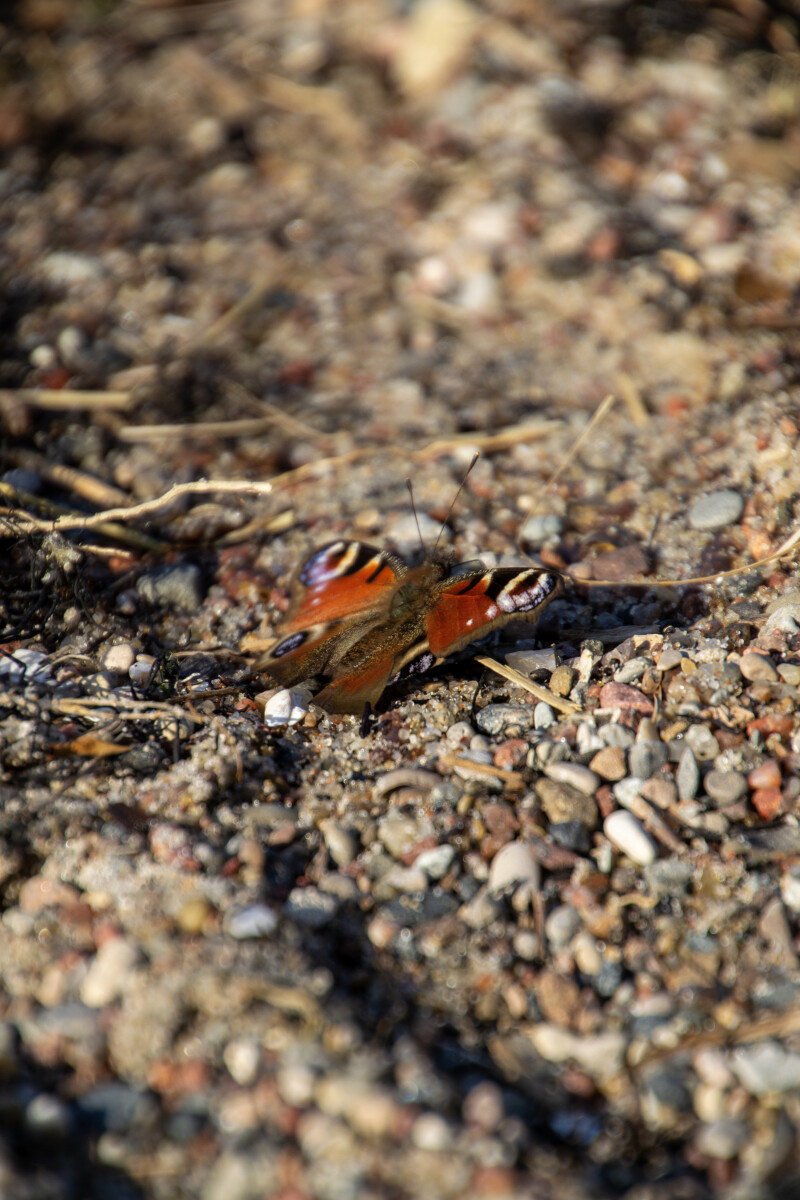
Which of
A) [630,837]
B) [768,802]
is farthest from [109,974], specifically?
[768,802]

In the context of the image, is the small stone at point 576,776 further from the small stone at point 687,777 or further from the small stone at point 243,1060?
the small stone at point 243,1060

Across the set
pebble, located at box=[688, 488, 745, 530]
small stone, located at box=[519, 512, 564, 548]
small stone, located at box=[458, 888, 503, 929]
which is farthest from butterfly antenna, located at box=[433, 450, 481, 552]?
small stone, located at box=[458, 888, 503, 929]

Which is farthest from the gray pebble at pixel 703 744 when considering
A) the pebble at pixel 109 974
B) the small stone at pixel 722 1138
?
the pebble at pixel 109 974

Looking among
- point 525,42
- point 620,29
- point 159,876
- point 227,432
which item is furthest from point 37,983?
point 620,29

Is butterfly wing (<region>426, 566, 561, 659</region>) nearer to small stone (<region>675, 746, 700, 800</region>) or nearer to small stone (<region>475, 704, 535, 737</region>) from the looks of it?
small stone (<region>475, 704, 535, 737</region>)

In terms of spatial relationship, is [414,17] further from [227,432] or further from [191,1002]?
[191,1002]

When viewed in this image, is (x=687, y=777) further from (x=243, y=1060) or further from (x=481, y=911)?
(x=243, y=1060)
